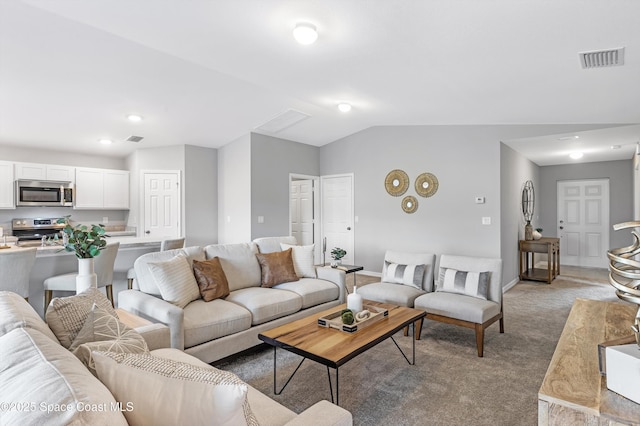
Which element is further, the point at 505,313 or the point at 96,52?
the point at 505,313

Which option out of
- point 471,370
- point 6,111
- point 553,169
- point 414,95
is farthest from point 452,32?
point 553,169

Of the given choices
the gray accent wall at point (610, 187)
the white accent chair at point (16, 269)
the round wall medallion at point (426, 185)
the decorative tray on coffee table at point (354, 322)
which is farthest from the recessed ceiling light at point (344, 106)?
the gray accent wall at point (610, 187)

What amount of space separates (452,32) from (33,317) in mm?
3139

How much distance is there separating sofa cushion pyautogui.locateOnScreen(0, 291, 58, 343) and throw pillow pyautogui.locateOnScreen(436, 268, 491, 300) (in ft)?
10.7

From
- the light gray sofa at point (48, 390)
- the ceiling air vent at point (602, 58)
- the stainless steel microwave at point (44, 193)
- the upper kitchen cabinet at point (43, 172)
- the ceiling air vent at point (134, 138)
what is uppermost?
the ceiling air vent at point (602, 58)

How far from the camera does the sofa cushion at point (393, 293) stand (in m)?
3.51

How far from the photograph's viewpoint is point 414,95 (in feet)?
14.0

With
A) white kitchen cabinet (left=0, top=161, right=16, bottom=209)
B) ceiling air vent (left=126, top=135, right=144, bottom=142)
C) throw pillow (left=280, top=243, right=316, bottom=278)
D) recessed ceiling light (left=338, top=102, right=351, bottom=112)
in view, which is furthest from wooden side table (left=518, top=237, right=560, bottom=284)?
white kitchen cabinet (left=0, top=161, right=16, bottom=209)

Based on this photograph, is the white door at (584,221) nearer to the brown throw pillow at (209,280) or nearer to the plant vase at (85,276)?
the brown throw pillow at (209,280)

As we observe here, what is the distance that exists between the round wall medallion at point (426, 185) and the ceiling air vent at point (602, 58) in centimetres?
283

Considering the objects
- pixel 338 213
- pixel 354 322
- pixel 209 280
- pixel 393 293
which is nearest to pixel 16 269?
pixel 209 280

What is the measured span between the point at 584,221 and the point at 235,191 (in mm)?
7502

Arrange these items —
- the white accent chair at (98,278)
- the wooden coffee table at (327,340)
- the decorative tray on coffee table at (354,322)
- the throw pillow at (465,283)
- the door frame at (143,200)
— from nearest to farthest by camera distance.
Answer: the wooden coffee table at (327,340), the decorative tray on coffee table at (354,322), the white accent chair at (98,278), the throw pillow at (465,283), the door frame at (143,200)

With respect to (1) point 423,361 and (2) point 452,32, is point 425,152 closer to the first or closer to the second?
(2) point 452,32
